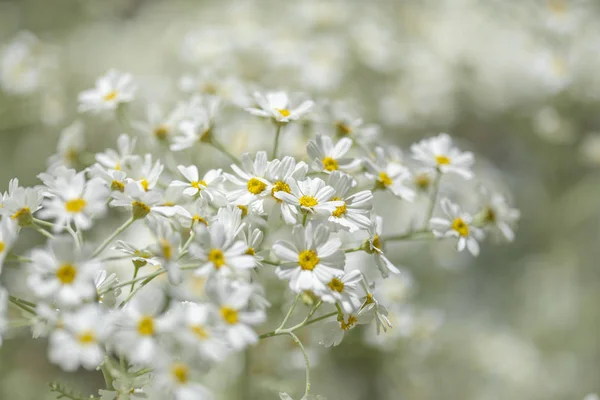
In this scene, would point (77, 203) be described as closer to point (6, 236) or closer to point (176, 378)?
point (6, 236)

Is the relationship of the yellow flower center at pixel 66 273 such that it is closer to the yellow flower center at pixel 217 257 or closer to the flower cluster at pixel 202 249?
the flower cluster at pixel 202 249

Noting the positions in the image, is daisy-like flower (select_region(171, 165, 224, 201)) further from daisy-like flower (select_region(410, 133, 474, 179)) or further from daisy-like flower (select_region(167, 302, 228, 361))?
daisy-like flower (select_region(410, 133, 474, 179))

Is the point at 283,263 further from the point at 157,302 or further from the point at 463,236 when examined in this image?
the point at 463,236

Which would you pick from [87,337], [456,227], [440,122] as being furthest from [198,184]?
A: [440,122]

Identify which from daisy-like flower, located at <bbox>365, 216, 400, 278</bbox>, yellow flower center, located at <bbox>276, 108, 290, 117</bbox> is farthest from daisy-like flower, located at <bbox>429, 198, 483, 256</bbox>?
yellow flower center, located at <bbox>276, 108, 290, 117</bbox>

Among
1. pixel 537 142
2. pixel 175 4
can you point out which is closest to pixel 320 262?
pixel 537 142
